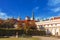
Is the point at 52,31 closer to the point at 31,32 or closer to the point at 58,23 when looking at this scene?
the point at 58,23

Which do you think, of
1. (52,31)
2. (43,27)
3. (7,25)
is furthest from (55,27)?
(7,25)

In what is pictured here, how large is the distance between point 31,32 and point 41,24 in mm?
26192

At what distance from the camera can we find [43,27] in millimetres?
95000

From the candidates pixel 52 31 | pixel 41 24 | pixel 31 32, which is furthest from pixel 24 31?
pixel 41 24

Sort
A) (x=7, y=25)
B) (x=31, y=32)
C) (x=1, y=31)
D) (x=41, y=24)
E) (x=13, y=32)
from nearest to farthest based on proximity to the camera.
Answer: (x=1, y=31), (x=13, y=32), (x=31, y=32), (x=7, y=25), (x=41, y=24)

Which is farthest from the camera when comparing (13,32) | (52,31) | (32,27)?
(52,31)

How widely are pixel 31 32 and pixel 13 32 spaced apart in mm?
10099

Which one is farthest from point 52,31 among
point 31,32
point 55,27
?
point 31,32

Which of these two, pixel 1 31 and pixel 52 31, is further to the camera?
pixel 52 31

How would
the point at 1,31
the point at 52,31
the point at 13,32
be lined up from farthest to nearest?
the point at 52,31 < the point at 13,32 < the point at 1,31

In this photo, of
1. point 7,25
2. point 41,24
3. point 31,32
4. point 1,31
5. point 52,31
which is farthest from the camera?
point 41,24

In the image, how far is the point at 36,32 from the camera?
3059 inches

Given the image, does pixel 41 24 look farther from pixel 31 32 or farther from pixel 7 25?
pixel 31 32

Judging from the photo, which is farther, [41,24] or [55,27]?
[41,24]
